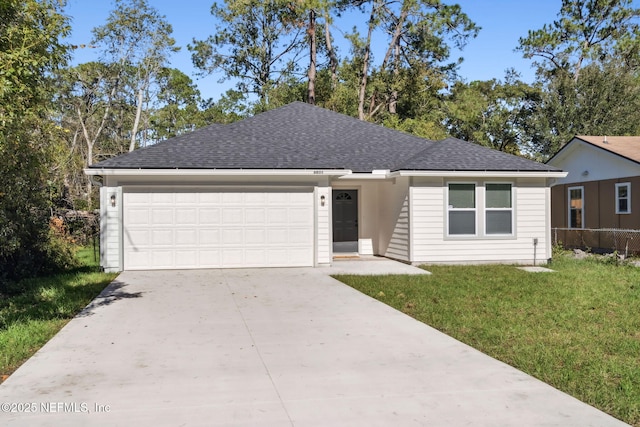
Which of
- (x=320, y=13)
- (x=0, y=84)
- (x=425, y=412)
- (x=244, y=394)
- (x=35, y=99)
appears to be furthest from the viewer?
(x=320, y=13)

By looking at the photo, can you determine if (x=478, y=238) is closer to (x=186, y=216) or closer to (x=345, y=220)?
(x=345, y=220)

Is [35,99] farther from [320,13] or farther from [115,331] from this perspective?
[320,13]

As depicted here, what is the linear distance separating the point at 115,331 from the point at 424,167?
31.5 feet

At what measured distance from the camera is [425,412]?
4.35m

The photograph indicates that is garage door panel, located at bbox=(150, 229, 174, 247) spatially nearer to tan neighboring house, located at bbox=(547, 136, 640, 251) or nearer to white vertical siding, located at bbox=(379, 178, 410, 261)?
white vertical siding, located at bbox=(379, 178, 410, 261)

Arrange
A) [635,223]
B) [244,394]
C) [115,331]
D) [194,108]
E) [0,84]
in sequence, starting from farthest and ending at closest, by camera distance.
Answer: [194,108] < [635,223] < [115,331] < [0,84] < [244,394]

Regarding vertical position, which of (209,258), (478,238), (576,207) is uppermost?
(576,207)

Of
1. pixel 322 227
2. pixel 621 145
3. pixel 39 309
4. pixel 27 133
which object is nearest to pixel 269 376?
pixel 39 309

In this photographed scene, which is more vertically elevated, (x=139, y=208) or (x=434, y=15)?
(x=434, y=15)

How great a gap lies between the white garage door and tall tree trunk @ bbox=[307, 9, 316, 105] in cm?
1945

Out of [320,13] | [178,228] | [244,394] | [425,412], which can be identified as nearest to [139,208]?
[178,228]

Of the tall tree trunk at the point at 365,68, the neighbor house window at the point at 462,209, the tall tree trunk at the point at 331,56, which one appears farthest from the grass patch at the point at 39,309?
the tall tree trunk at the point at 331,56

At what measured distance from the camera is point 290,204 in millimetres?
14555

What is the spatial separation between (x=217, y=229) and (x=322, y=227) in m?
2.74
